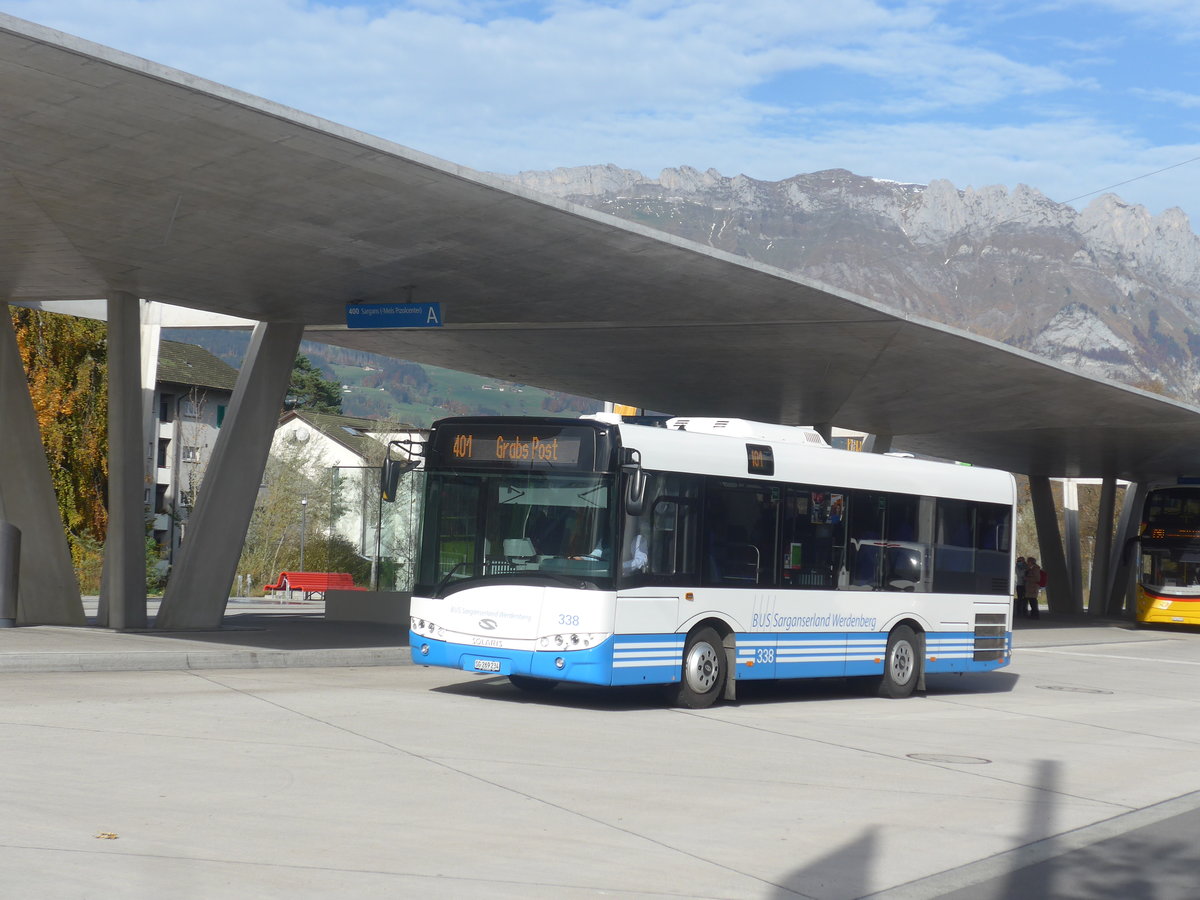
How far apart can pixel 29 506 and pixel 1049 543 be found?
38120 mm

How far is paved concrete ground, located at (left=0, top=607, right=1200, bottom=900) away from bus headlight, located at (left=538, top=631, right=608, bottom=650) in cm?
70

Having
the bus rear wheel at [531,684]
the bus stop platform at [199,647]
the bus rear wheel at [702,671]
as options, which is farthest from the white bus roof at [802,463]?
the bus stop platform at [199,647]

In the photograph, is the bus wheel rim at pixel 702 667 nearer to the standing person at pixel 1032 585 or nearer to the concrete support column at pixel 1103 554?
the standing person at pixel 1032 585

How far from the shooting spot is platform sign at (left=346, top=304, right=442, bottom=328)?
62.6 ft

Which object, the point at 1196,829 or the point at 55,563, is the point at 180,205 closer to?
the point at 55,563

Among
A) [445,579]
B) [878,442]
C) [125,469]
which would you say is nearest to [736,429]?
[445,579]

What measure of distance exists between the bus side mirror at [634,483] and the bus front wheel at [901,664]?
4756 millimetres

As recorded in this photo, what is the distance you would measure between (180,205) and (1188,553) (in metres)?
31.8

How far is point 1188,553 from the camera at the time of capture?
1516 inches

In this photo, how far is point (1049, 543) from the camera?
1973 inches

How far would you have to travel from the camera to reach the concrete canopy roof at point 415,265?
12609 millimetres

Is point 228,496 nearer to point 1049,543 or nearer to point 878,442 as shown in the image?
point 878,442

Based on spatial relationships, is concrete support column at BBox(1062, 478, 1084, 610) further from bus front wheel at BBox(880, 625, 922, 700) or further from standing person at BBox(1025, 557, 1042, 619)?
bus front wheel at BBox(880, 625, 922, 700)

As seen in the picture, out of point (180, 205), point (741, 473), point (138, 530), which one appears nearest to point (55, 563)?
point (138, 530)
